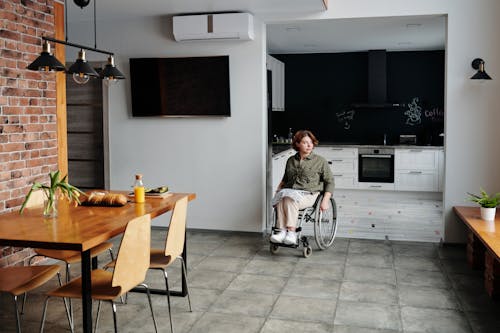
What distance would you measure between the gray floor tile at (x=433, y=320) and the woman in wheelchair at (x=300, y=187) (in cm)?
160

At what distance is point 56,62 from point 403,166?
6.87 meters

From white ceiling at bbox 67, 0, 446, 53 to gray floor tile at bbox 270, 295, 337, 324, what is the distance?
2917 millimetres

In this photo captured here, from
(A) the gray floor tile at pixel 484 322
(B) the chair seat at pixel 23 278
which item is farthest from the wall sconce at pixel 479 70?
(B) the chair seat at pixel 23 278

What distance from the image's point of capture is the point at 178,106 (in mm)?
6172

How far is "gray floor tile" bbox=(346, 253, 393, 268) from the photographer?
4980 mm

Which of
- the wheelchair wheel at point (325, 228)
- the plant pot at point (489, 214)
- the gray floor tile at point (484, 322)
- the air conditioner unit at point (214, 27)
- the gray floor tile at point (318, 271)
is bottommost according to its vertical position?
the gray floor tile at point (484, 322)

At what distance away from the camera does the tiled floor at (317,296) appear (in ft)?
11.7

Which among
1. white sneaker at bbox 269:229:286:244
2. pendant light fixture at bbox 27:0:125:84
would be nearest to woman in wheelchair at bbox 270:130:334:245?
white sneaker at bbox 269:229:286:244

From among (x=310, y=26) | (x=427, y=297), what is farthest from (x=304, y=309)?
(x=310, y=26)

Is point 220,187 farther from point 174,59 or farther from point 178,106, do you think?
point 174,59

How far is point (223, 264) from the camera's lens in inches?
197

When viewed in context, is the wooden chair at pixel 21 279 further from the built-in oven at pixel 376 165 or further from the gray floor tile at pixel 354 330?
the built-in oven at pixel 376 165

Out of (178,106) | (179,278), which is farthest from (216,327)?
(178,106)

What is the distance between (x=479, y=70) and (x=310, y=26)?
237 centimetres
